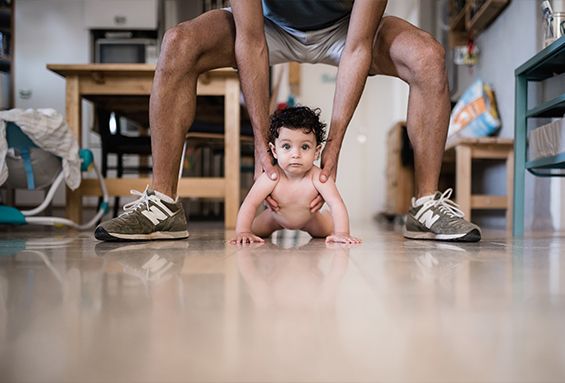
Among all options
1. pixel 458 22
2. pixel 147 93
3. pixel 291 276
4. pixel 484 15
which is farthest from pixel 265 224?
pixel 458 22

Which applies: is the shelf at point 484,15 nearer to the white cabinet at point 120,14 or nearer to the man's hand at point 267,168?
the man's hand at point 267,168

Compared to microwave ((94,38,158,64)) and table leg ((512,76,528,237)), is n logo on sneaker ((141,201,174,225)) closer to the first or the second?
table leg ((512,76,528,237))

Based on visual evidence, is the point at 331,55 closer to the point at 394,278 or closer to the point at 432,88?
the point at 432,88

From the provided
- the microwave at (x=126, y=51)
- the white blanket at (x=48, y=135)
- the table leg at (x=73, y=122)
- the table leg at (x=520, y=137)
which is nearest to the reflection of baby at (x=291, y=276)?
the table leg at (x=520, y=137)

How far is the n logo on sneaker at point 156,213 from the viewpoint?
1.48 metres

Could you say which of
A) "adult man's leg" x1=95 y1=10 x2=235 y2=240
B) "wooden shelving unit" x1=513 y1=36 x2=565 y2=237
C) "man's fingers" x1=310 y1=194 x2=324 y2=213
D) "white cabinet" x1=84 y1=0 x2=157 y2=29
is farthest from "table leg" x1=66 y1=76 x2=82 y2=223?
"white cabinet" x1=84 y1=0 x2=157 y2=29

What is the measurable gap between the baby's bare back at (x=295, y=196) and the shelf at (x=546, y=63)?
0.98 m

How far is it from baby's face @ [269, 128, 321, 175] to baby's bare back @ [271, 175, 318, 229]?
32 mm

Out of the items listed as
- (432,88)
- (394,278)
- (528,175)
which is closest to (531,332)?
(394,278)

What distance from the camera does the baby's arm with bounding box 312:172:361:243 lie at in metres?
1.47

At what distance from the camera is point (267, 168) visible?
1507mm

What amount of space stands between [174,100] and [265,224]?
0.46 m

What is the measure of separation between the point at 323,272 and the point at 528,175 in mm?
2276

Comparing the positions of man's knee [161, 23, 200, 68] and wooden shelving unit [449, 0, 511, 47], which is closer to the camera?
man's knee [161, 23, 200, 68]
